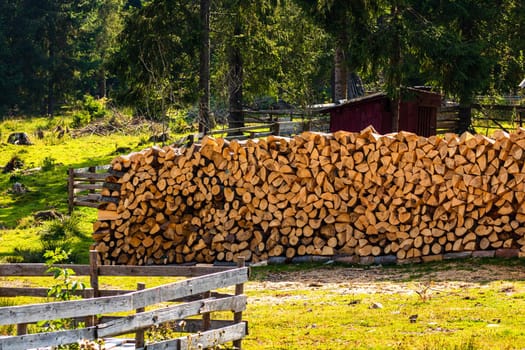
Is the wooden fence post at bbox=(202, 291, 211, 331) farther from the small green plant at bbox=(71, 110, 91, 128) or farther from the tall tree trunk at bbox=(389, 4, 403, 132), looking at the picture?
the small green plant at bbox=(71, 110, 91, 128)

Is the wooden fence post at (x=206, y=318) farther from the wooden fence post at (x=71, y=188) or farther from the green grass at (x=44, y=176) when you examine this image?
the wooden fence post at (x=71, y=188)

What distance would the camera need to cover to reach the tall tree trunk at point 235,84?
39.8 meters

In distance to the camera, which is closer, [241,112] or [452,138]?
[452,138]

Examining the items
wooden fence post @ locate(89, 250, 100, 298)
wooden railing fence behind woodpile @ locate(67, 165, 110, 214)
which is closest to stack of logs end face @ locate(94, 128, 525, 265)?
wooden railing fence behind woodpile @ locate(67, 165, 110, 214)

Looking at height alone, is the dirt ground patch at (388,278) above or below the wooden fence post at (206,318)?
below

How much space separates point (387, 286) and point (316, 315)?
275 centimetres

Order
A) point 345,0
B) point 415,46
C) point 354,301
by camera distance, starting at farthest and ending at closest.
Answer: point 345,0 < point 415,46 < point 354,301

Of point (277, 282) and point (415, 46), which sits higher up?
point (415, 46)

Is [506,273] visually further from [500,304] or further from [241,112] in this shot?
[241,112]

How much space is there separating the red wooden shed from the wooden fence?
18.9 m

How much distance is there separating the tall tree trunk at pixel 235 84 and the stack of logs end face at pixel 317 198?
17.5 meters

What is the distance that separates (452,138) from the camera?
776 inches

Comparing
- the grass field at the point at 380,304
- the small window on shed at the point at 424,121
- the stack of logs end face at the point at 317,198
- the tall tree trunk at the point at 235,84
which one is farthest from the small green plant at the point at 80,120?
the stack of logs end face at the point at 317,198

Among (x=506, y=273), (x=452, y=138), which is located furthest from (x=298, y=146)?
(x=506, y=273)
